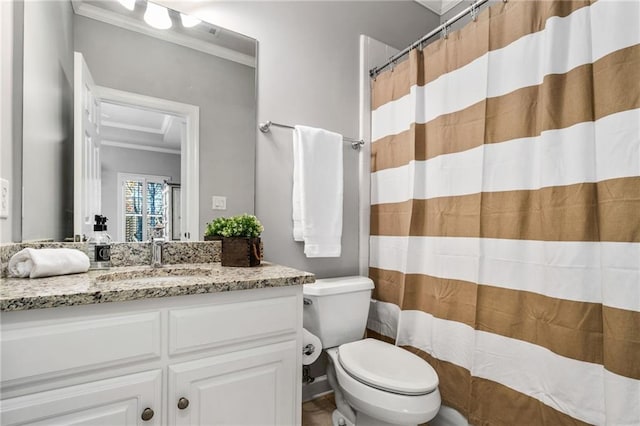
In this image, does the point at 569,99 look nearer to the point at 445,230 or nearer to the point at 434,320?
the point at 445,230

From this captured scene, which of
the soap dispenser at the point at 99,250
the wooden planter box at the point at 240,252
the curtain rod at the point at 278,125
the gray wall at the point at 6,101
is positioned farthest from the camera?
the curtain rod at the point at 278,125

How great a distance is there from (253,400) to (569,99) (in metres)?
1.50

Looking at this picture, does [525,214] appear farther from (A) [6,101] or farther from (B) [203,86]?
(A) [6,101]

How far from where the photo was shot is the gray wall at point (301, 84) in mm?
1689

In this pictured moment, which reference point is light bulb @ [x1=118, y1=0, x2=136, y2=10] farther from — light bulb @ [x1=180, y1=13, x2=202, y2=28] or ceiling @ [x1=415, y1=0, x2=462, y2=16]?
ceiling @ [x1=415, y1=0, x2=462, y2=16]

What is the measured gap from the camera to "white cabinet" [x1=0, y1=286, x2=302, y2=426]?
0.74m

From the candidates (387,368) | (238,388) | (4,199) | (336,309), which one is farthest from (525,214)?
(4,199)

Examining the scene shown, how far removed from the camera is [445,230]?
152 centimetres

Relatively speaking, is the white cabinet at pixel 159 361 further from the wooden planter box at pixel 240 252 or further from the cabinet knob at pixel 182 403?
the wooden planter box at pixel 240 252

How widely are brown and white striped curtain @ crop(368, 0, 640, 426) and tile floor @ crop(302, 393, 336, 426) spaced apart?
0.53 m

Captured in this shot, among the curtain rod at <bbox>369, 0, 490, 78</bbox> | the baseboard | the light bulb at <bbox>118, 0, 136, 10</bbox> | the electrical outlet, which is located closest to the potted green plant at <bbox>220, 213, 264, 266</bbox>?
the electrical outlet

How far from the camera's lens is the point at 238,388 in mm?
1000

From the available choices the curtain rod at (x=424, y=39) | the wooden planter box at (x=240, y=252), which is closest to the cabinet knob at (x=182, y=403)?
the wooden planter box at (x=240, y=252)

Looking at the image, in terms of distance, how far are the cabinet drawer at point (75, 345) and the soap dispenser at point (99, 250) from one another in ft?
1.68
